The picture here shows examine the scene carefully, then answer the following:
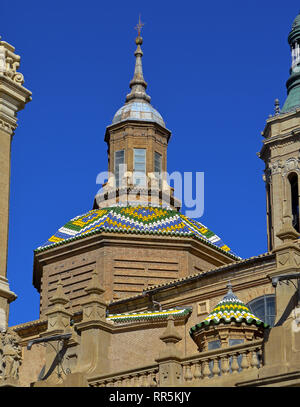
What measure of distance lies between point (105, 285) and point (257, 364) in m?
21.3

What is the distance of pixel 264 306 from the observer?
1185 inches

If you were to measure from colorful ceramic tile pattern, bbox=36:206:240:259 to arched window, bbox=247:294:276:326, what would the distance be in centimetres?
846

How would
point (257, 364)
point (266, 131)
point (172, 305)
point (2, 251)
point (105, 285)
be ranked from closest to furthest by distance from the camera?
1. point (257, 364)
2. point (2, 251)
3. point (172, 305)
4. point (105, 285)
5. point (266, 131)

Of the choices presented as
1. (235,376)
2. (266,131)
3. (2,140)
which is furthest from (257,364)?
(266,131)

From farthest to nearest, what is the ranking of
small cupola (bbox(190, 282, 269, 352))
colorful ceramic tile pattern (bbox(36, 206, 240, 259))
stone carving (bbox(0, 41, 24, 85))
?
colorful ceramic tile pattern (bbox(36, 206, 240, 259)), small cupola (bbox(190, 282, 269, 352)), stone carving (bbox(0, 41, 24, 85))

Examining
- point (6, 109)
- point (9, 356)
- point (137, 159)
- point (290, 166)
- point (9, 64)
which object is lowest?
point (9, 356)

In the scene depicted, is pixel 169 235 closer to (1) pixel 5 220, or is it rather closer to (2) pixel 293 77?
(2) pixel 293 77

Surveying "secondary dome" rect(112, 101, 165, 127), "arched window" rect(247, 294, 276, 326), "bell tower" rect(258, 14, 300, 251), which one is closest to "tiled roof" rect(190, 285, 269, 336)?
"arched window" rect(247, 294, 276, 326)

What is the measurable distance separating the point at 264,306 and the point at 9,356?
1209 centimetres

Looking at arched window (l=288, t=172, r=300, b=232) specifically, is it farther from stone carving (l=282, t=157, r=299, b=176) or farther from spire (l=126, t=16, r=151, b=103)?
spire (l=126, t=16, r=151, b=103)

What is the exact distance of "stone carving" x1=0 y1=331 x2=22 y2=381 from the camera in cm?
1955

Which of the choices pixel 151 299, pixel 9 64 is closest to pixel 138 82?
pixel 151 299

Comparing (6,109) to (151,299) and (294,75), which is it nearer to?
(151,299)

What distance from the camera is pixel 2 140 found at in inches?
880
